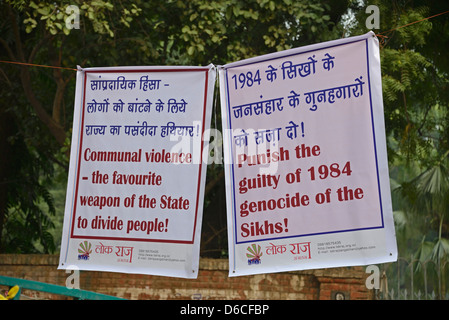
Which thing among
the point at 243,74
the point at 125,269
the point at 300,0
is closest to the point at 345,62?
the point at 243,74

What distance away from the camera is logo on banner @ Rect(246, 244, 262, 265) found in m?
5.12

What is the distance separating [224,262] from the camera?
29.8 feet

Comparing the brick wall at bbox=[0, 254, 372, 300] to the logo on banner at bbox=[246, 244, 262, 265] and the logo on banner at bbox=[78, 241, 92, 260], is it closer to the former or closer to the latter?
the logo on banner at bbox=[78, 241, 92, 260]

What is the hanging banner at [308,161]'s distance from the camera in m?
4.85

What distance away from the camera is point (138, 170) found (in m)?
5.55

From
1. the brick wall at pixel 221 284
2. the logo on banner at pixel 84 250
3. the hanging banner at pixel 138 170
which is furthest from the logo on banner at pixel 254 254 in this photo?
the brick wall at pixel 221 284

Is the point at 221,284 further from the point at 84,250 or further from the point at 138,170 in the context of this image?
the point at 138,170

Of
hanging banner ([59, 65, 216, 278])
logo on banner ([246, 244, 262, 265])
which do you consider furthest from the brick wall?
logo on banner ([246, 244, 262, 265])

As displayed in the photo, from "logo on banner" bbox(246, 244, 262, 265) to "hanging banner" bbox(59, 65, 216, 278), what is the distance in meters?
0.45

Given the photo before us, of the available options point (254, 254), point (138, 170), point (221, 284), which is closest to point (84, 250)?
point (138, 170)

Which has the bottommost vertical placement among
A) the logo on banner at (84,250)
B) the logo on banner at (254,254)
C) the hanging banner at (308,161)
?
the logo on banner at (254,254)

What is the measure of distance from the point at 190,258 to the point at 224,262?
3825 mm

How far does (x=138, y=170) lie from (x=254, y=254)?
1.22 metres

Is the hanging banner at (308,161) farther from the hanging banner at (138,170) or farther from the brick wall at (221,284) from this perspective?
the brick wall at (221,284)
